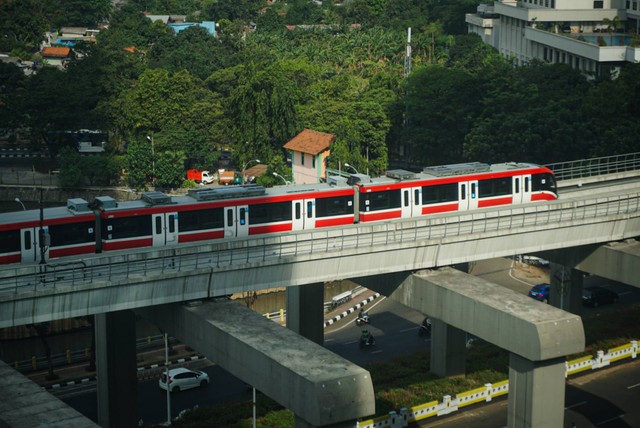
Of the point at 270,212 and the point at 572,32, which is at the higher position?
the point at 572,32

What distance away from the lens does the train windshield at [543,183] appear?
222 ft

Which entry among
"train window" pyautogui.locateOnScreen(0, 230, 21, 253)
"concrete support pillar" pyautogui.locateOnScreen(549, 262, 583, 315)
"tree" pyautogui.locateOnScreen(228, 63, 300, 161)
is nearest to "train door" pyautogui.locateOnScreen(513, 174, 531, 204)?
"concrete support pillar" pyautogui.locateOnScreen(549, 262, 583, 315)

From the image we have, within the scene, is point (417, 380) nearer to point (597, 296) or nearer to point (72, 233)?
point (72, 233)

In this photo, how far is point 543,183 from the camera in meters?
68.1

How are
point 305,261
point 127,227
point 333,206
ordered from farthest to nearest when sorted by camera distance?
point 333,206 → point 127,227 → point 305,261

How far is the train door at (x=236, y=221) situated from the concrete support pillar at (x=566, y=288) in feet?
68.6

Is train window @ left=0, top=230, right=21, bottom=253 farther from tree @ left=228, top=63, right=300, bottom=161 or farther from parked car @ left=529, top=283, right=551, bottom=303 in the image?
tree @ left=228, top=63, right=300, bottom=161

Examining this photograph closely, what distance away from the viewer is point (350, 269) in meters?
55.1

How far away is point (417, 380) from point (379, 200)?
1023cm

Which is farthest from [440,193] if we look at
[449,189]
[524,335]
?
[524,335]

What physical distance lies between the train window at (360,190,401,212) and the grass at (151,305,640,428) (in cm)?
939

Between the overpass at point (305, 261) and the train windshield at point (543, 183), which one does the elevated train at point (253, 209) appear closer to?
the train windshield at point (543, 183)

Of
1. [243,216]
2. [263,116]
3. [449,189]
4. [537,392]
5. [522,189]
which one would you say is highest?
[263,116]

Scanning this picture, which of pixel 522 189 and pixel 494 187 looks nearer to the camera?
pixel 494 187
